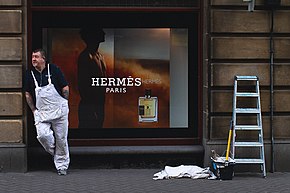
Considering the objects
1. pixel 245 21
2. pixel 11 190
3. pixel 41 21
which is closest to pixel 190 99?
pixel 245 21

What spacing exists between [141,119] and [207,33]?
194cm

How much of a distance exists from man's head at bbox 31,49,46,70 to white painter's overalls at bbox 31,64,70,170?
0.20m

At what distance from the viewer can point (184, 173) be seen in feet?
33.5

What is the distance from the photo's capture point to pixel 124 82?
36.3 feet

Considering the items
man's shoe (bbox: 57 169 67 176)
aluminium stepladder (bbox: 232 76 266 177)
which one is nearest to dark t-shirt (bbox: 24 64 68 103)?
man's shoe (bbox: 57 169 67 176)

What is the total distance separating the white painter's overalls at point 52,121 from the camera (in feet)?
32.6

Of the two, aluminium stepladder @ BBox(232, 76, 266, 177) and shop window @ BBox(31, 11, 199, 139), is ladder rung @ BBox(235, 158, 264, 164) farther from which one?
shop window @ BBox(31, 11, 199, 139)

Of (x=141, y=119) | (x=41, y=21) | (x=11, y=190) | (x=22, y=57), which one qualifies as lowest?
(x=11, y=190)

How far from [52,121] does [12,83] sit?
0.95 m

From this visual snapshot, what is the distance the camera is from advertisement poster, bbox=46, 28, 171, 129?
1096cm

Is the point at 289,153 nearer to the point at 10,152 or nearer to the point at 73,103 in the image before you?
the point at 73,103

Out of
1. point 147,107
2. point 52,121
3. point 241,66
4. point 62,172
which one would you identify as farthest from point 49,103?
point 241,66

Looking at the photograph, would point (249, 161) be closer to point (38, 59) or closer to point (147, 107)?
point (147, 107)

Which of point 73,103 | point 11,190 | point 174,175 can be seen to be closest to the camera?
point 11,190
